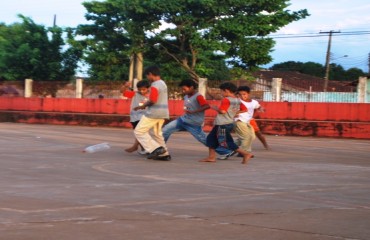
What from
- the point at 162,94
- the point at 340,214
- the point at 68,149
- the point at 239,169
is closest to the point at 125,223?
the point at 340,214

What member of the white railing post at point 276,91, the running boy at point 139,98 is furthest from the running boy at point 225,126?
the white railing post at point 276,91

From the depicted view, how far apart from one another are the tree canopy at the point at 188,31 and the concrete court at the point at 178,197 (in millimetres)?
25060

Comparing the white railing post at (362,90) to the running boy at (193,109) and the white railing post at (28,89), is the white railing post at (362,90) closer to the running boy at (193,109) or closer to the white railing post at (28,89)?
the running boy at (193,109)

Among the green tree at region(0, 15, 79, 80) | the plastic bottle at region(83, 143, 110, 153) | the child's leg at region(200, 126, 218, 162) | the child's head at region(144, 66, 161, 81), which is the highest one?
the green tree at region(0, 15, 79, 80)

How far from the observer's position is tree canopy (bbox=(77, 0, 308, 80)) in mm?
38250

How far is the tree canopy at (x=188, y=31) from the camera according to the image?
38.2 m

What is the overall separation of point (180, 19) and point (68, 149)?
80.5 feet

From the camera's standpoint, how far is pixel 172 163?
39.7ft

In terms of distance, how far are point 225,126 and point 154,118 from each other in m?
1.25

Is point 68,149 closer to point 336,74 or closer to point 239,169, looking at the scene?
point 239,169

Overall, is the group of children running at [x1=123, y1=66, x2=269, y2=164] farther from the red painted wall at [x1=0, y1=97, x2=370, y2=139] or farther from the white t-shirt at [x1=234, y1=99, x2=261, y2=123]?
the red painted wall at [x1=0, y1=97, x2=370, y2=139]

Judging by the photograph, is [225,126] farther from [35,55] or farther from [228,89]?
[35,55]

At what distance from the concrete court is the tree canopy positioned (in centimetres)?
2506

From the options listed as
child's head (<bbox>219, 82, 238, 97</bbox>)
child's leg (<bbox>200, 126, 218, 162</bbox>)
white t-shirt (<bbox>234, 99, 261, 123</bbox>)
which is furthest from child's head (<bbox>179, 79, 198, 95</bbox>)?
white t-shirt (<bbox>234, 99, 261, 123</bbox>)
